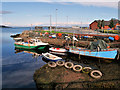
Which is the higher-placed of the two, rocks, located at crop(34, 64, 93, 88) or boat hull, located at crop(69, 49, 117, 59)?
boat hull, located at crop(69, 49, 117, 59)

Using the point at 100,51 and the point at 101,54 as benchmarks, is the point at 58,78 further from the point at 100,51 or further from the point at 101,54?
the point at 101,54

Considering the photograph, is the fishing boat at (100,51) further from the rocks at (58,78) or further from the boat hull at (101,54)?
the rocks at (58,78)

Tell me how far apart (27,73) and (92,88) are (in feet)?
43.0

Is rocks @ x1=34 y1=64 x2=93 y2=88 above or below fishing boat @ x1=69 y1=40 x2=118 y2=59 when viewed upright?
below

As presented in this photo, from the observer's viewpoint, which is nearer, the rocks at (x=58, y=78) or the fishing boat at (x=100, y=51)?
the rocks at (x=58, y=78)

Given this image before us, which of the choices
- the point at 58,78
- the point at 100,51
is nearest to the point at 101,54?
the point at 100,51

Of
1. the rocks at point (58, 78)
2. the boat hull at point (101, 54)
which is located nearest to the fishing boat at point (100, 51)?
the boat hull at point (101, 54)

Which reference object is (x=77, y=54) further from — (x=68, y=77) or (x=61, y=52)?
(x=68, y=77)

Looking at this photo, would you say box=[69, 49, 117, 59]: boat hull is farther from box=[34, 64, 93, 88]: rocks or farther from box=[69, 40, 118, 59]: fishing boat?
box=[34, 64, 93, 88]: rocks

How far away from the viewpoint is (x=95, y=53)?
2766 cm

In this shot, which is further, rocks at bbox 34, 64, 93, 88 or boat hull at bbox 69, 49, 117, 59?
boat hull at bbox 69, 49, 117, 59

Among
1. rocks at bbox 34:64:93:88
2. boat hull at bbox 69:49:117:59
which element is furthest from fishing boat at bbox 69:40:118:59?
rocks at bbox 34:64:93:88

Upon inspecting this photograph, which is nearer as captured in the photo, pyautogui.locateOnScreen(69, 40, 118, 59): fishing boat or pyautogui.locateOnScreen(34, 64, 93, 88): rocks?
pyautogui.locateOnScreen(34, 64, 93, 88): rocks

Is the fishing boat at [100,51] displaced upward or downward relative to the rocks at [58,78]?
upward
